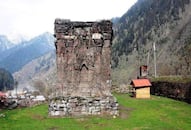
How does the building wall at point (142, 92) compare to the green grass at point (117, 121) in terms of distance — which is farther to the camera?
the building wall at point (142, 92)

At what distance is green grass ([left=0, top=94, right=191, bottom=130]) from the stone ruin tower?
3014 millimetres

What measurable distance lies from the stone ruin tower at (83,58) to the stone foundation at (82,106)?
2.36ft

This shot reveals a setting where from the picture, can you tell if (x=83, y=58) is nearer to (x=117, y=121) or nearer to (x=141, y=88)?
(x=117, y=121)

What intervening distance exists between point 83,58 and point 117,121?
7.18 metres

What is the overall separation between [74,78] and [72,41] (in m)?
3.39

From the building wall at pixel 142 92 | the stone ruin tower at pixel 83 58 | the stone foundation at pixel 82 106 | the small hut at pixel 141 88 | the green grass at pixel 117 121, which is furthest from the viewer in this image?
the building wall at pixel 142 92

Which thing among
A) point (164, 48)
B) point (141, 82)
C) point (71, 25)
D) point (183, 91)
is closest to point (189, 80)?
point (183, 91)

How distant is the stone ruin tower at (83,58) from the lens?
3491cm

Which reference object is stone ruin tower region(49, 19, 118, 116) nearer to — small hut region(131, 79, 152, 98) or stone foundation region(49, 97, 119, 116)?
stone foundation region(49, 97, 119, 116)

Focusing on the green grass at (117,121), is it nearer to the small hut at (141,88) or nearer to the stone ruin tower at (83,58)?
the stone ruin tower at (83,58)

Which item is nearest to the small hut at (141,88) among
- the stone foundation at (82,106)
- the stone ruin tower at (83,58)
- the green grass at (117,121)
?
the green grass at (117,121)

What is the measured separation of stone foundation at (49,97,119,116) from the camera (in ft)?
111

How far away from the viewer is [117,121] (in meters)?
31.0

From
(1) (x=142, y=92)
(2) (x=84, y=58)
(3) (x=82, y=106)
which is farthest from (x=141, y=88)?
(3) (x=82, y=106)
